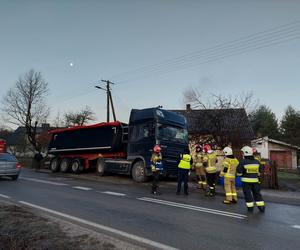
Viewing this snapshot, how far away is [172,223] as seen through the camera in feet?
21.8

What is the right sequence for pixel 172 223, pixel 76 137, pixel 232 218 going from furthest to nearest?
pixel 76 137 → pixel 232 218 → pixel 172 223

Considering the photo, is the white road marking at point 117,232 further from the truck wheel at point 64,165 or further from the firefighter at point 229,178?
the truck wheel at point 64,165

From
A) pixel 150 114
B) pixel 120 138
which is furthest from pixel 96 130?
pixel 150 114

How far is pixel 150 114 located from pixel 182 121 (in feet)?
6.79

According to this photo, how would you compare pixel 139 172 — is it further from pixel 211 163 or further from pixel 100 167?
pixel 211 163

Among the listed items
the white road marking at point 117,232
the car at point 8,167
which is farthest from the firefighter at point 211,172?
the car at point 8,167

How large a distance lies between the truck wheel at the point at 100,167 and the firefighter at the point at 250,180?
1101 cm

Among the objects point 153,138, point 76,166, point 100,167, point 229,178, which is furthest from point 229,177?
point 76,166

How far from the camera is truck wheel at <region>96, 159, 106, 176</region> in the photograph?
18.4 meters

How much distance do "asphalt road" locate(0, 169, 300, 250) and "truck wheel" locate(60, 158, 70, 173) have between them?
34.7 ft

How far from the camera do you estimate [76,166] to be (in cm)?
2044

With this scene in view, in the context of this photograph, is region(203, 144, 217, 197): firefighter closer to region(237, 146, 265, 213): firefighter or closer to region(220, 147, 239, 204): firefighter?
region(220, 147, 239, 204): firefighter

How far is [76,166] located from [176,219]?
14.4 metres

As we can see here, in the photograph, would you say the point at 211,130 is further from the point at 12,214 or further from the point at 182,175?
the point at 12,214
